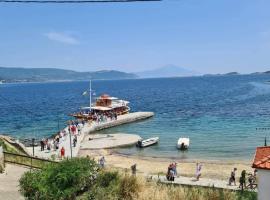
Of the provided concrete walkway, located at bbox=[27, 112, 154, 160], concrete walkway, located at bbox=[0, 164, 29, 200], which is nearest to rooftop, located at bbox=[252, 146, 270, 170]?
concrete walkway, located at bbox=[0, 164, 29, 200]

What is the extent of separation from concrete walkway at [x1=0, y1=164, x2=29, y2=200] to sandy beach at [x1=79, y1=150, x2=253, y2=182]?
10.5 meters

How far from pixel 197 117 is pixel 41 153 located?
40636mm

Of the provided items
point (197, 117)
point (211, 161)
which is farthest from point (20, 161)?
point (197, 117)

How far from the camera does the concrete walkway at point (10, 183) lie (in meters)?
19.6

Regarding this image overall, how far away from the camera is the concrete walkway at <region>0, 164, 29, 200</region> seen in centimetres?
1956

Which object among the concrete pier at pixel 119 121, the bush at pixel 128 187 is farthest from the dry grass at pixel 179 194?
the concrete pier at pixel 119 121

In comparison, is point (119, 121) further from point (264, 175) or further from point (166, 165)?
point (264, 175)

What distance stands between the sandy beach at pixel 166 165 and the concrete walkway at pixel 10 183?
34.4 ft

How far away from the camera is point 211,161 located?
134 feet

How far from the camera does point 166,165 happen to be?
129 ft

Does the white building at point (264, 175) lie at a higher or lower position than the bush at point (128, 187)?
higher

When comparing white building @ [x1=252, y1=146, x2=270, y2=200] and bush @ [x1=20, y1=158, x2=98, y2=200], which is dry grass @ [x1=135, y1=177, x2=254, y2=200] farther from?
white building @ [x1=252, y1=146, x2=270, y2=200]

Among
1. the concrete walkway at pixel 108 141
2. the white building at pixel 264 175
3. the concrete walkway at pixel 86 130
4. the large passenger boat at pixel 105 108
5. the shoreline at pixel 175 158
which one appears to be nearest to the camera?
the white building at pixel 264 175

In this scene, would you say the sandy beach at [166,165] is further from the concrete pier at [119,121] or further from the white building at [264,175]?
the white building at [264,175]
